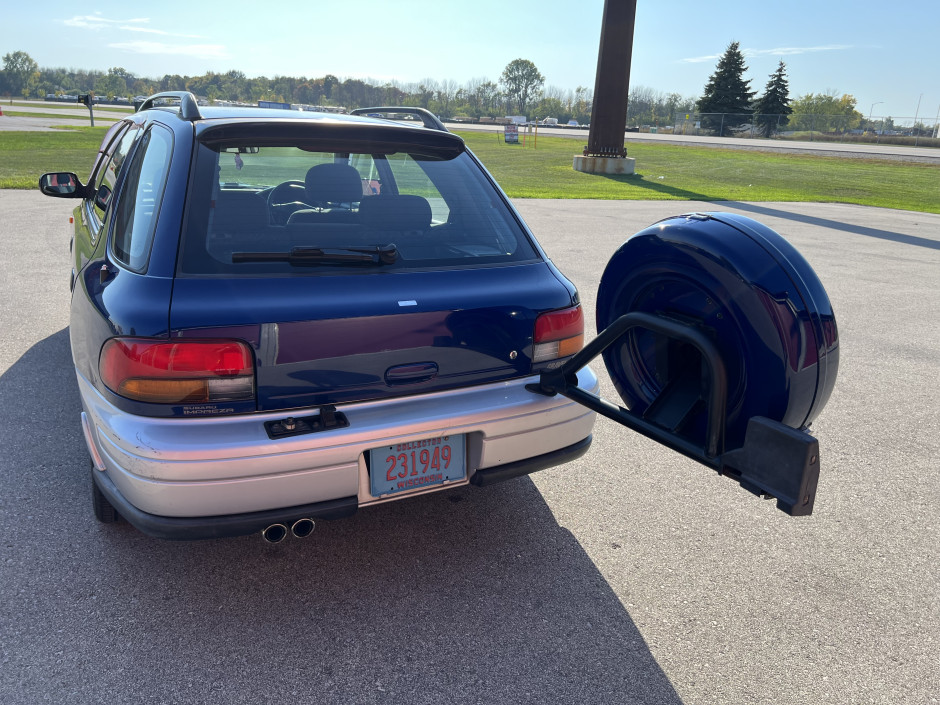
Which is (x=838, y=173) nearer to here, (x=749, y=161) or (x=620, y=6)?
(x=749, y=161)

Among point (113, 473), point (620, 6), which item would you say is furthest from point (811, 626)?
point (620, 6)

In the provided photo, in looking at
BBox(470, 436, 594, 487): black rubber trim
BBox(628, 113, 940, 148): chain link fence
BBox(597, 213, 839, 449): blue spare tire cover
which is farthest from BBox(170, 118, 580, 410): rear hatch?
BBox(628, 113, 940, 148): chain link fence

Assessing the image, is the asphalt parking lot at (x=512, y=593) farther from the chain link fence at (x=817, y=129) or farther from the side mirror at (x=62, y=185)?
the chain link fence at (x=817, y=129)

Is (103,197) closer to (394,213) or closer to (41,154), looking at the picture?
(394,213)

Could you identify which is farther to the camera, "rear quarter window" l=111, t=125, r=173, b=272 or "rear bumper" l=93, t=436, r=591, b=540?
"rear quarter window" l=111, t=125, r=173, b=272

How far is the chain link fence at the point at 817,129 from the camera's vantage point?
5522 cm

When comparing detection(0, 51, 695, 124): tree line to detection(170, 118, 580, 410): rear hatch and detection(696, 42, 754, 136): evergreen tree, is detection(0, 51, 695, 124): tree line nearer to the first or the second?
detection(696, 42, 754, 136): evergreen tree

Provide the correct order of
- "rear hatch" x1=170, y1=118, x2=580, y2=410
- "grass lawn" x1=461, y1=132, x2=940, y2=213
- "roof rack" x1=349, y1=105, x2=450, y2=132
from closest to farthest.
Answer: "rear hatch" x1=170, y1=118, x2=580, y2=410 → "roof rack" x1=349, y1=105, x2=450, y2=132 → "grass lawn" x1=461, y1=132, x2=940, y2=213

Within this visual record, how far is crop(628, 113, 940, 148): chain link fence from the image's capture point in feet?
181

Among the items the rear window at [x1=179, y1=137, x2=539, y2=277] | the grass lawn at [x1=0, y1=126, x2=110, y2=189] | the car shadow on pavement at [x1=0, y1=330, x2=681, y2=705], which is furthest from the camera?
the grass lawn at [x1=0, y1=126, x2=110, y2=189]

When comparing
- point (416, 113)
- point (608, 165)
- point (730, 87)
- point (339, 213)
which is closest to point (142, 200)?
point (339, 213)

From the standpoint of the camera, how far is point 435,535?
302 cm

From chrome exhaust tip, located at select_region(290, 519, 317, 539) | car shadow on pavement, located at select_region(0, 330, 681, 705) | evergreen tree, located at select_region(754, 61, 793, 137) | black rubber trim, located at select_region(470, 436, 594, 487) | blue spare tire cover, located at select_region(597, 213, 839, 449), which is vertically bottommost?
car shadow on pavement, located at select_region(0, 330, 681, 705)

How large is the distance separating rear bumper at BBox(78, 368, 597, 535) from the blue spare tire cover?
2.36 feet
